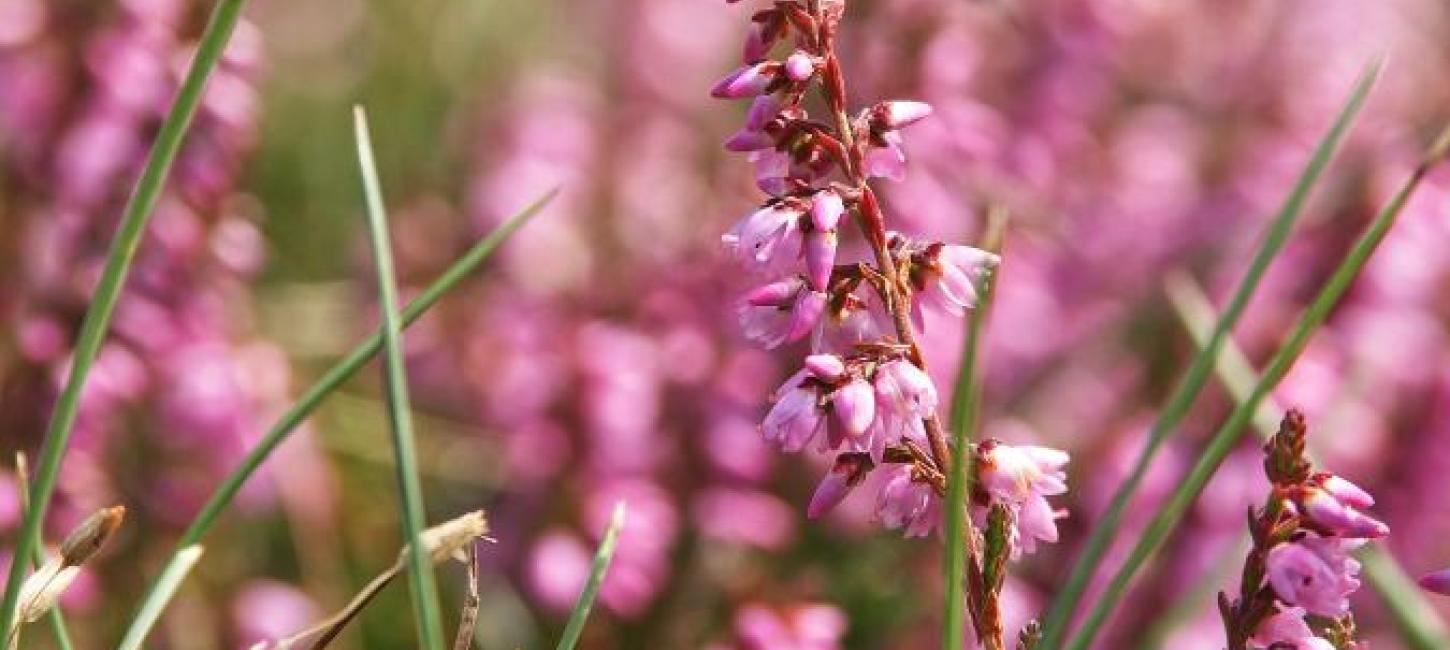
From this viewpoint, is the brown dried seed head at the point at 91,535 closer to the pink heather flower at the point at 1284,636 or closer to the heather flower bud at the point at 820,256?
the heather flower bud at the point at 820,256

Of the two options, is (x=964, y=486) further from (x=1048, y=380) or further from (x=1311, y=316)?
(x=1048, y=380)

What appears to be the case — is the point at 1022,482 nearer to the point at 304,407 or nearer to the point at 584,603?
the point at 584,603

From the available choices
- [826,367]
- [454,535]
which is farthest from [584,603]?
[826,367]

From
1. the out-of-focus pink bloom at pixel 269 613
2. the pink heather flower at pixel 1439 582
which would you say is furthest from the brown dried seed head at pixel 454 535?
the out-of-focus pink bloom at pixel 269 613

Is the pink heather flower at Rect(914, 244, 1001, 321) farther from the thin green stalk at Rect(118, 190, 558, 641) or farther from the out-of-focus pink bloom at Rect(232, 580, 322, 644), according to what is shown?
the out-of-focus pink bloom at Rect(232, 580, 322, 644)

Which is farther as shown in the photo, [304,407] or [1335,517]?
[304,407]

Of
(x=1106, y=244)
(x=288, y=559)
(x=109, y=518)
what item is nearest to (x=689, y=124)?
(x=1106, y=244)

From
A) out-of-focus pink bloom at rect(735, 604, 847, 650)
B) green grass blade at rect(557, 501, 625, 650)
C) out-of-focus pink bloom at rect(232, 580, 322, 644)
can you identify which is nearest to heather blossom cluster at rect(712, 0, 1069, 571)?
green grass blade at rect(557, 501, 625, 650)
